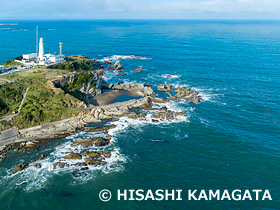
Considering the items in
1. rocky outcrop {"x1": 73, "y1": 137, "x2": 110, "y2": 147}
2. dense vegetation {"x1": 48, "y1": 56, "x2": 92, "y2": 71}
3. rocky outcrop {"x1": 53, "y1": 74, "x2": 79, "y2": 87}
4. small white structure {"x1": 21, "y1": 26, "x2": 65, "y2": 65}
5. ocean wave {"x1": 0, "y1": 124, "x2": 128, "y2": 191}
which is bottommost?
ocean wave {"x1": 0, "y1": 124, "x2": 128, "y2": 191}

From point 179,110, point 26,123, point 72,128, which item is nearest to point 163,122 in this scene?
point 179,110

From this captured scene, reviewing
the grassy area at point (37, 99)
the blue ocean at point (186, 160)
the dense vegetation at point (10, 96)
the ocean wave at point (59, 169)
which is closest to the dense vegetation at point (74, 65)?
the grassy area at point (37, 99)

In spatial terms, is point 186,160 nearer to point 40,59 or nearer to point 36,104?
point 36,104

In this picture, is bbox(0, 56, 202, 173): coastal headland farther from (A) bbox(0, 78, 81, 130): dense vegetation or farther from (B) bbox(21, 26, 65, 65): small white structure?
(B) bbox(21, 26, 65, 65): small white structure

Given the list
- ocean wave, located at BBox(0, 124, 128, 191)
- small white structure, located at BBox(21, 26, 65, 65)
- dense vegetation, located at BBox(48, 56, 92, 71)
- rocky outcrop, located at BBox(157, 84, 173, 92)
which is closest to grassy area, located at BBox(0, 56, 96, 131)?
dense vegetation, located at BBox(48, 56, 92, 71)

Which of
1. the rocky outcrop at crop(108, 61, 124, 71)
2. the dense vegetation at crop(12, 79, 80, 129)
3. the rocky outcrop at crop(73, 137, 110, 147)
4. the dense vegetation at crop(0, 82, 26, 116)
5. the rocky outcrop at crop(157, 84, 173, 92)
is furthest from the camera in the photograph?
the rocky outcrop at crop(108, 61, 124, 71)

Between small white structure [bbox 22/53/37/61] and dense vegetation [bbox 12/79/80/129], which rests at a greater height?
small white structure [bbox 22/53/37/61]

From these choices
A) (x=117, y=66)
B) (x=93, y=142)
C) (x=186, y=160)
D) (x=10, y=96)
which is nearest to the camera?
(x=186, y=160)

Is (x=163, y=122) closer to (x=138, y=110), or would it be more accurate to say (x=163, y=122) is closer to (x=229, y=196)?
(x=138, y=110)

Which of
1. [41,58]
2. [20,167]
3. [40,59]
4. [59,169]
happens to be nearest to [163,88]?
[41,58]
